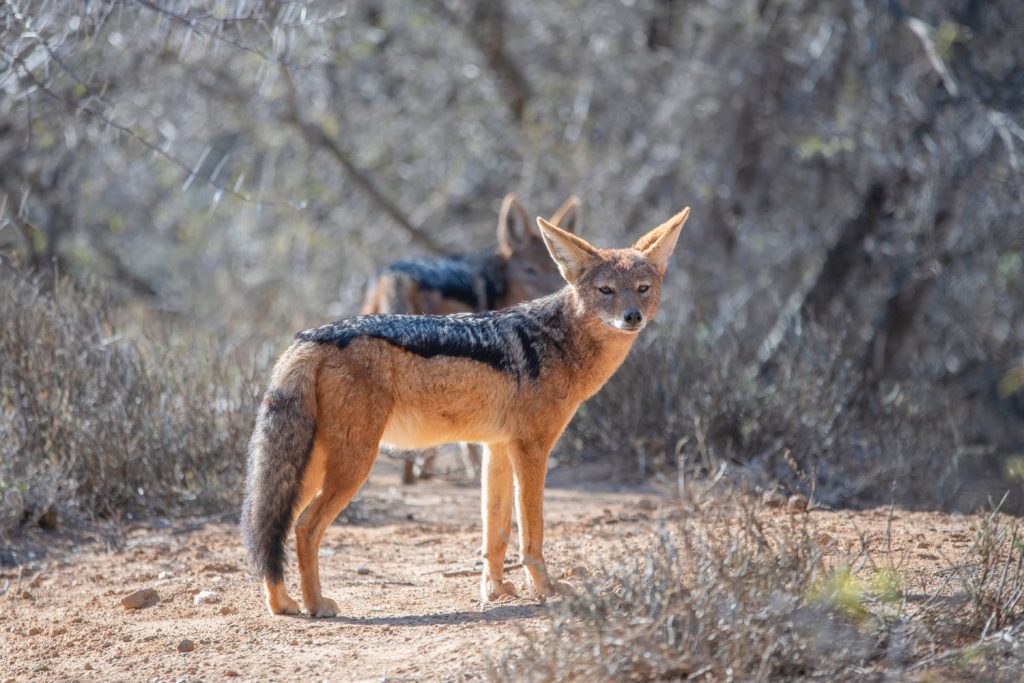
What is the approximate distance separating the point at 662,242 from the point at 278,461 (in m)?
2.43

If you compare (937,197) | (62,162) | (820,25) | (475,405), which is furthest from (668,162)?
(475,405)

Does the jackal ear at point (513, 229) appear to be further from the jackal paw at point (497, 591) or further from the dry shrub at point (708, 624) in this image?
the dry shrub at point (708, 624)

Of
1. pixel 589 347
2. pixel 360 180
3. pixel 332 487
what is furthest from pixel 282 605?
pixel 360 180

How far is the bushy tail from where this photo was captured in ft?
17.7

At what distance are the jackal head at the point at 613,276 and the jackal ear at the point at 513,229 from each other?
3905mm

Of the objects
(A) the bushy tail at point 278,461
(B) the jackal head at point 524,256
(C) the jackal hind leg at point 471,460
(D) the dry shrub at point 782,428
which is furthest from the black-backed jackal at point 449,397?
(B) the jackal head at point 524,256

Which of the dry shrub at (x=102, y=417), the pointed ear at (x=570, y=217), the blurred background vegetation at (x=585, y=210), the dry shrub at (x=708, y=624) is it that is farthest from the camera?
A: the pointed ear at (x=570, y=217)

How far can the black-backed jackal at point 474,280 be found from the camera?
938cm

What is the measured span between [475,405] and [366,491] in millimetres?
3388

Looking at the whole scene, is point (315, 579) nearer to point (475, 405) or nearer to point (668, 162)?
point (475, 405)

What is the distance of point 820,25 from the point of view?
12.8 m

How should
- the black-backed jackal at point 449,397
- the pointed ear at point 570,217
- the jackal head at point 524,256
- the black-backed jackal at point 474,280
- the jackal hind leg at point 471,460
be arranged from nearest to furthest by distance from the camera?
the black-backed jackal at point 449,397
the black-backed jackal at point 474,280
the jackal hind leg at point 471,460
the pointed ear at point 570,217
the jackal head at point 524,256

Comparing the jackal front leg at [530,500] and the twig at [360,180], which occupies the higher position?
the twig at [360,180]

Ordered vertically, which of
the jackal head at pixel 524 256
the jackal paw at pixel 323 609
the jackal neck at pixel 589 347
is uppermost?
the jackal head at pixel 524 256
